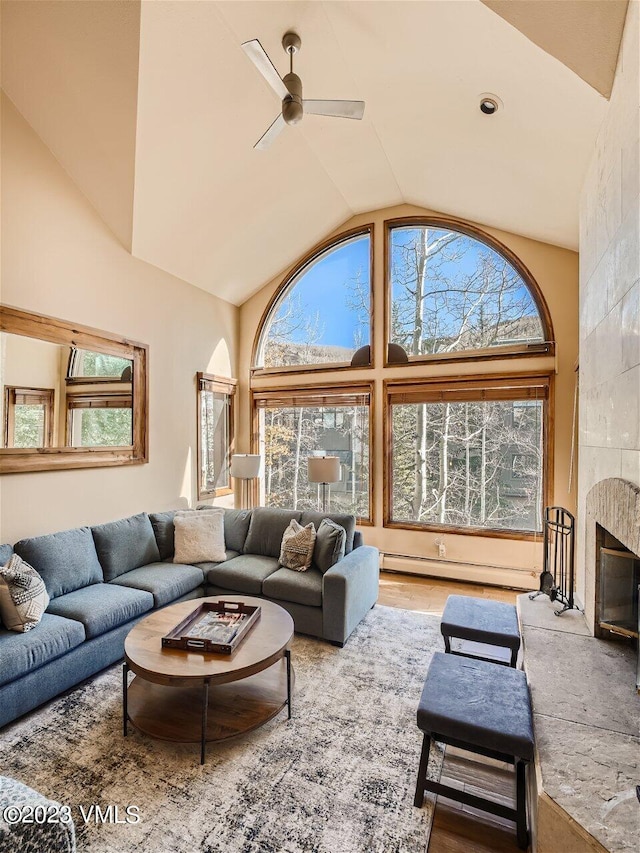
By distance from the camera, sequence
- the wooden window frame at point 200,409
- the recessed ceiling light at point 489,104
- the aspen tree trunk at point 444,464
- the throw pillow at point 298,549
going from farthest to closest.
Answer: the wooden window frame at point 200,409 < the aspen tree trunk at point 444,464 < the throw pillow at point 298,549 < the recessed ceiling light at point 489,104

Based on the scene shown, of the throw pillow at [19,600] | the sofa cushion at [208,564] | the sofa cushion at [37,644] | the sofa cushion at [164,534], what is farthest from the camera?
the sofa cushion at [164,534]

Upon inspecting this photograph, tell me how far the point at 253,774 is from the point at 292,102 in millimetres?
3824

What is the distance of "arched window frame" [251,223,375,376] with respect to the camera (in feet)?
17.2

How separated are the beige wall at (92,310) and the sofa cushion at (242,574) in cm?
120

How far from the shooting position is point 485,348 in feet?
15.4

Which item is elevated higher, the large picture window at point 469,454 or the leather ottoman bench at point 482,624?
the large picture window at point 469,454

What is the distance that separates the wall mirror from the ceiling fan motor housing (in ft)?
7.93

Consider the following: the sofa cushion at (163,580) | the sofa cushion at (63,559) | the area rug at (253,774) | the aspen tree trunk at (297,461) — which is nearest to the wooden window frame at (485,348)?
the aspen tree trunk at (297,461)

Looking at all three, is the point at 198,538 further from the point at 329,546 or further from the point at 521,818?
the point at 521,818

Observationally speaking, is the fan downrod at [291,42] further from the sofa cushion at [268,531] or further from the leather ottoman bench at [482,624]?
the leather ottoman bench at [482,624]

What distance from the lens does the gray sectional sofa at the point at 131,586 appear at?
2449mm

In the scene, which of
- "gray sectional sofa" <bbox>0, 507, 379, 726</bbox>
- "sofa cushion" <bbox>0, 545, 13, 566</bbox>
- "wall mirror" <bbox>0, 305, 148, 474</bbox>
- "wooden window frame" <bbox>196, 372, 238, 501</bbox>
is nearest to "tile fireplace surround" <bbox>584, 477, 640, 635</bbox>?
"gray sectional sofa" <bbox>0, 507, 379, 726</bbox>

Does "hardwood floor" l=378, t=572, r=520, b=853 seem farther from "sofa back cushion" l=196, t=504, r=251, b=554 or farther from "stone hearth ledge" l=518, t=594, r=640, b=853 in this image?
"sofa back cushion" l=196, t=504, r=251, b=554

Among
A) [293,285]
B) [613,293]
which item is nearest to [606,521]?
[613,293]
